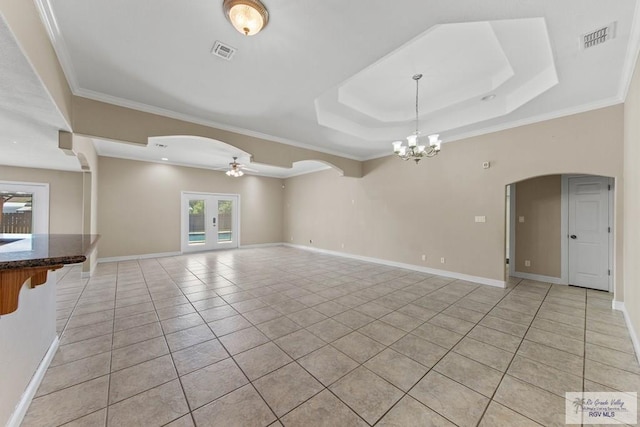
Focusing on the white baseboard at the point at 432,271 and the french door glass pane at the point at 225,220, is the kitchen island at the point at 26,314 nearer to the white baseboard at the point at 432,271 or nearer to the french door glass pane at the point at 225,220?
the white baseboard at the point at 432,271

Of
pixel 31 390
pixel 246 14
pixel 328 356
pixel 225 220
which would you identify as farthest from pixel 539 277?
pixel 225 220

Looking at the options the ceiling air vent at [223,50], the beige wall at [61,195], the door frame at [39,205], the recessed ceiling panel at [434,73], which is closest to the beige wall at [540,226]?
the recessed ceiling panel at [434,73]

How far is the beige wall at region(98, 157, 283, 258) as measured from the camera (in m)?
6.53

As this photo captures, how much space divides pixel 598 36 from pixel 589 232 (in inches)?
149

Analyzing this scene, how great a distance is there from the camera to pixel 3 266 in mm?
1021

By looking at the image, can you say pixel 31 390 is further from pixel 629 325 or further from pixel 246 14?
pixel 629 325

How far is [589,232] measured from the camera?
441 centimetres

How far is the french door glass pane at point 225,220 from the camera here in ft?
29.1

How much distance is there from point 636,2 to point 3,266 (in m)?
4.43

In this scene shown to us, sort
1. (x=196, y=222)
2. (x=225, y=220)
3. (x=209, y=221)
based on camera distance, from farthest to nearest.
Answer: (x=225, y=220) < (x=209, y=221) < (x=196, y=222)

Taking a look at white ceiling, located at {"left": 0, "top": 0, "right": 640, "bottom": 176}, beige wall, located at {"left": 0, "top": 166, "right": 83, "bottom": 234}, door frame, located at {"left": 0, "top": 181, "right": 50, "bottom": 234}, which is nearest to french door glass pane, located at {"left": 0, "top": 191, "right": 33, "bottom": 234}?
door frame, located at {"left": 0, "top": 181, "right": 50, "bottom": 234}

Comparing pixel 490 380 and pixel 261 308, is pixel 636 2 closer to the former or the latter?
pixel 490 380

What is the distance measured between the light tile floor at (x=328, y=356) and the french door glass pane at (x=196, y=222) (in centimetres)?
400

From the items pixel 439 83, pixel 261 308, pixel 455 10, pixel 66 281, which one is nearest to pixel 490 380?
pixel 261 308
